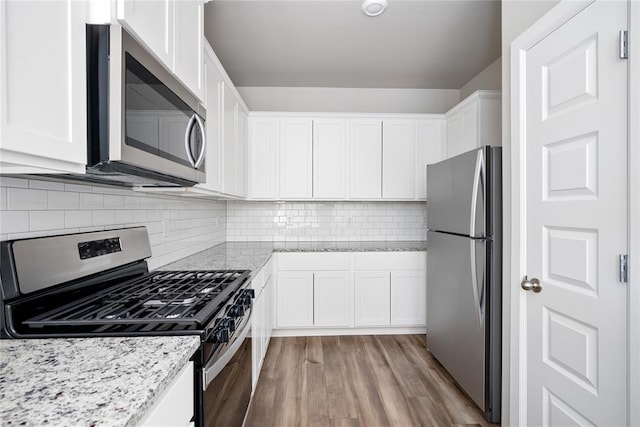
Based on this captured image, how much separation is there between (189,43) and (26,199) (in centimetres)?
85

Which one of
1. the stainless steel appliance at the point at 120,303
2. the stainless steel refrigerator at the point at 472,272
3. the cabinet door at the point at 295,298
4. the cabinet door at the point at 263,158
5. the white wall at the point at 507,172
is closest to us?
the stainless steel appliance at the point at 120,303

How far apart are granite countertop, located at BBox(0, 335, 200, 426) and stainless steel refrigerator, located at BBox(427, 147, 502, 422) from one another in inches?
68.6

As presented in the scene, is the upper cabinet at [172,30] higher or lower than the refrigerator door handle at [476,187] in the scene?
higher

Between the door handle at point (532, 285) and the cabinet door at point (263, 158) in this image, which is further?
the cabinet door at point (263, 158)

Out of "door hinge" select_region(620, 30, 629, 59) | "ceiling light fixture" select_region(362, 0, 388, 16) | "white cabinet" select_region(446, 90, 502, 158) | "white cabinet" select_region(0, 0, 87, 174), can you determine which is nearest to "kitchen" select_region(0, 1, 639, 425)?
"white cabinet" select_region(0, 0, 87, 174)

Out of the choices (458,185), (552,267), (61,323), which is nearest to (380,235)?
(458,185)

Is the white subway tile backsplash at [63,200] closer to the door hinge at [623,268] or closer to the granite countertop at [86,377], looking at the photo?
the granite countertop at [86,377]

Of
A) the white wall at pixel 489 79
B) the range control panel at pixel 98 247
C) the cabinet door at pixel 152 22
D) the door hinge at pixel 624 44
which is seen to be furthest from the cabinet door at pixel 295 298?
the door hinge at pixel 624 44

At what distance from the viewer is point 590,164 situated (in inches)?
49.1

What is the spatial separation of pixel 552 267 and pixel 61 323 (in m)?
1.85

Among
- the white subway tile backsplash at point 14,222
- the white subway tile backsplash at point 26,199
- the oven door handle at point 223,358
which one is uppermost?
the white subway tile backsplash at point 26,199

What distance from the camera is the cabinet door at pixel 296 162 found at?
3.52m

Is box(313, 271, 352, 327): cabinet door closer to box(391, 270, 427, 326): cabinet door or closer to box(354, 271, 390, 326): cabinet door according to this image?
box(354, 271, 390, 326): cabinet door

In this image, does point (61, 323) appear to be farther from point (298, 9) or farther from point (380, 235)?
point (380, 235)
